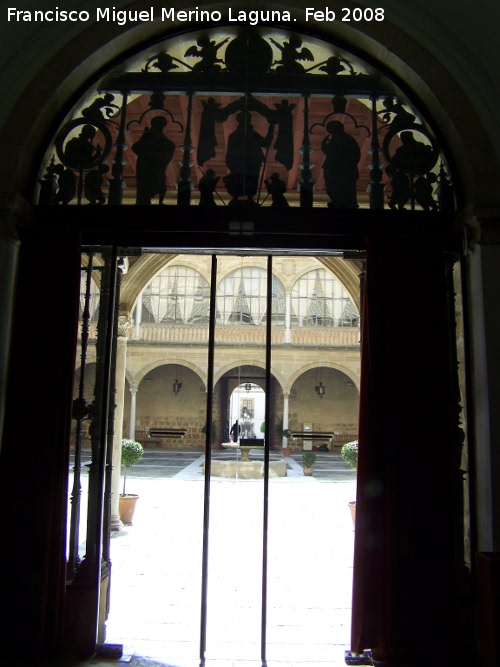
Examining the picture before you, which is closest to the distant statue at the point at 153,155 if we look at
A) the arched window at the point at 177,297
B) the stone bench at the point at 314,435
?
the arched window at the point at 177,297

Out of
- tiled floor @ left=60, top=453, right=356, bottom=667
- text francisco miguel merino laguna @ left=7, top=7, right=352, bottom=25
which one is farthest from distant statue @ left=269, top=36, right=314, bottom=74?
tiled floor @ left=60, top=453, right=356, bottom=667

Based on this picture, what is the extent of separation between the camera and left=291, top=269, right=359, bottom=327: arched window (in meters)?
17.0

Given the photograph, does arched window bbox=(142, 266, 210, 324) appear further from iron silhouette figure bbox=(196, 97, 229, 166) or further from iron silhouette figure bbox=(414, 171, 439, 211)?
iron silhouette figure bbox=(414, 171, 439, 211)

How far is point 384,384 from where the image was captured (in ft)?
8.69

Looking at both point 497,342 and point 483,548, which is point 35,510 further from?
point 497,342

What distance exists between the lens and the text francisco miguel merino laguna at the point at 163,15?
2.77 metres

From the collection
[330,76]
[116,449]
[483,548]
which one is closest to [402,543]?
[483,548]

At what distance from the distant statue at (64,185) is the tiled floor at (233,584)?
236 cm

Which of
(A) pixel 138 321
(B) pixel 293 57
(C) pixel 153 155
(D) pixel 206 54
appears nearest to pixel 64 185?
(C) pixel 153 155

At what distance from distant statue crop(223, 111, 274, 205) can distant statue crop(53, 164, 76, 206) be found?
84 cm

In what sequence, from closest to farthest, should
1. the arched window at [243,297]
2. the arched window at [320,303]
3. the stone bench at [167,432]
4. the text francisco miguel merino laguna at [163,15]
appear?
the text francisco miguel merino laguna at [163,15]
the arched window at [243,297]
the arched window at [320,303]
the stone bench at [167,432]

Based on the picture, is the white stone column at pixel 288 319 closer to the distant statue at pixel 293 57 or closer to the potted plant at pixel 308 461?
the potted plant at pixel 308 461

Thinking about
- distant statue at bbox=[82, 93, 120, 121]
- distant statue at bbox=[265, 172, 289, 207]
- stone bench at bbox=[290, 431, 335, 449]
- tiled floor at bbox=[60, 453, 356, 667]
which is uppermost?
distant statue at bbox=[82, 93, 120, 121]

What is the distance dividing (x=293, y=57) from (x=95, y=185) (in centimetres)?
134
